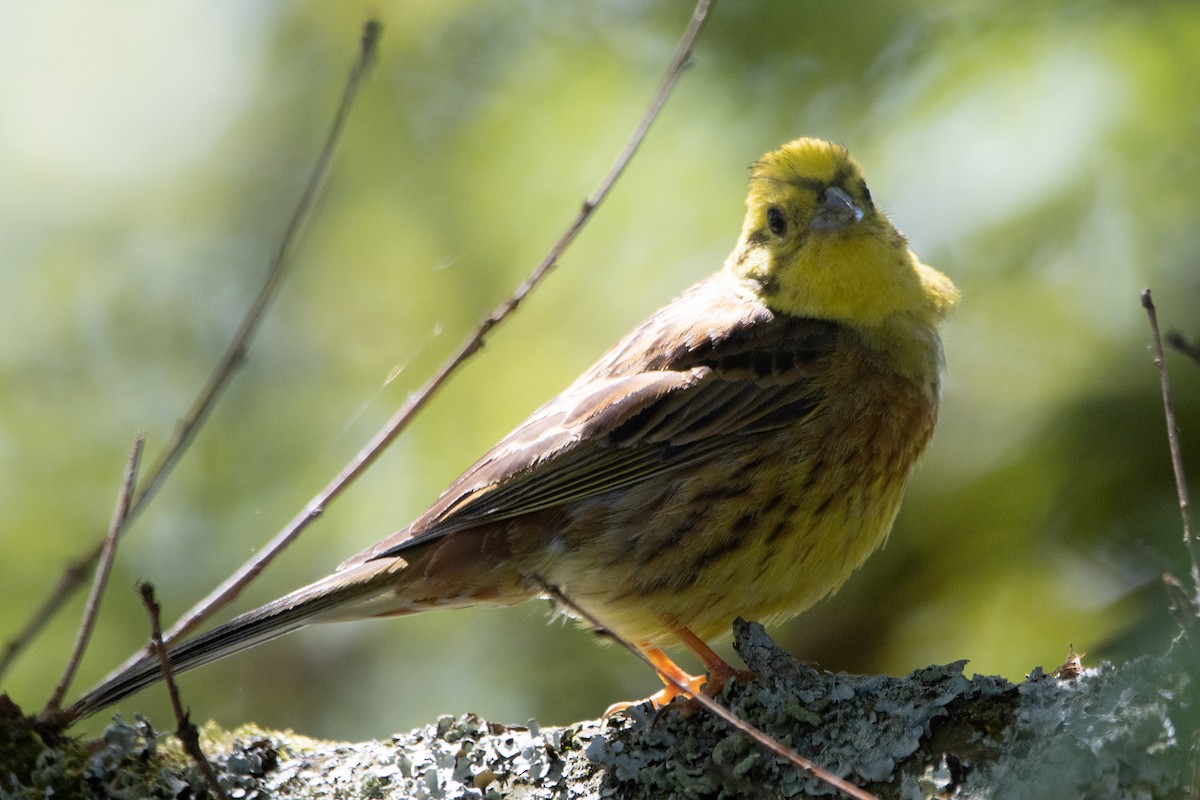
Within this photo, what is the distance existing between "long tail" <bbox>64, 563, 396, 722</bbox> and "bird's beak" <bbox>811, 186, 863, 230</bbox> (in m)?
2.06

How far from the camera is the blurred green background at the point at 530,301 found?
14.4ft

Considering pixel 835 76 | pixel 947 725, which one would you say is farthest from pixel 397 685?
pixel 835 76

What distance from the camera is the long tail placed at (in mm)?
3414

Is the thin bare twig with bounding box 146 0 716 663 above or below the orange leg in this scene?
above

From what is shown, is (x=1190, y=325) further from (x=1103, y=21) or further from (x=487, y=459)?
(x=487, y=459)

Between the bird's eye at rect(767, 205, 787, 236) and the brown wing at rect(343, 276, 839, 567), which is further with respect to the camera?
the bird's eye at rect(767, 205, 787, 236)

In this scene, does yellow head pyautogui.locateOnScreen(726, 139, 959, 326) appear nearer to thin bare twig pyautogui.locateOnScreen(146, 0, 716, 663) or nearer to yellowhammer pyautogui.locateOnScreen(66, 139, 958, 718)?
yellowhammer pyautogui.locateOnScreen(66, 139, 958, 718)

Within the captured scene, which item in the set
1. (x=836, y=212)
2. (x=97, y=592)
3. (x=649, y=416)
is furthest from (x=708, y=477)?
(x=97, y=592)

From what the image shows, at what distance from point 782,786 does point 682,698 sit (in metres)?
0.50

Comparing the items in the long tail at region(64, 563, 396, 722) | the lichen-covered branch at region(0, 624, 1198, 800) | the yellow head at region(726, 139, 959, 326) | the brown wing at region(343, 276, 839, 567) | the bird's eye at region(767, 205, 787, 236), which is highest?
the bird's eye at region(767, 205, 787, 236)

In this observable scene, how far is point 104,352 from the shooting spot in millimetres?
5379

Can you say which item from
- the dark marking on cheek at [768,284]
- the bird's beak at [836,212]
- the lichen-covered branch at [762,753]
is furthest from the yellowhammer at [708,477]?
the lichen-covered branch at [762,753]

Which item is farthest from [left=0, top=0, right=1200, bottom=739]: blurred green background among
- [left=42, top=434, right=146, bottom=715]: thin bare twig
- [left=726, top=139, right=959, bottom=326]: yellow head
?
[left=42, top=434, right=146, bottom=715]: thin bare twig

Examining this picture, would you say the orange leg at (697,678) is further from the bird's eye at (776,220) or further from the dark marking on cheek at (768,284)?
the bird's eye at (776,220)
